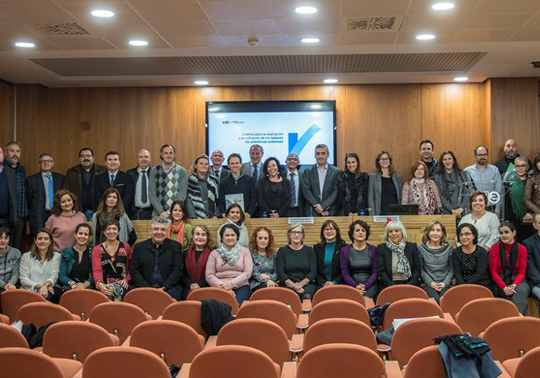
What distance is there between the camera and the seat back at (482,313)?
Answer: 182 inches

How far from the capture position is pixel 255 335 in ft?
12.7

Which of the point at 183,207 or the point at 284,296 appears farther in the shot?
the point at 183,207

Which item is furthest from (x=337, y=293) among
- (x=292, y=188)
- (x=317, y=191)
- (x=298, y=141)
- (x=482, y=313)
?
(x=298, y=141)

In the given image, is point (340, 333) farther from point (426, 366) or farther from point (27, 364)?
point (27, 364)

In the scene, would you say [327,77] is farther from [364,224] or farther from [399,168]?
[364,224]

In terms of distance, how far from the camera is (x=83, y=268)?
6.87m

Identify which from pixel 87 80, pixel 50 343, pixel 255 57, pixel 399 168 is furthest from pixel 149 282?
pixel 399 168

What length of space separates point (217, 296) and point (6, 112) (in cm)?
677

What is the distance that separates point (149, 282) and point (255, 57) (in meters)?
3.48

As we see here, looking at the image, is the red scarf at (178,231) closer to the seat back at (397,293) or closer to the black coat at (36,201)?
the black coat at (36,201)

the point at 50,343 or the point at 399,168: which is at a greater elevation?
the point at 399,168

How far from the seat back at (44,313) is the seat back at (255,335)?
1455mm

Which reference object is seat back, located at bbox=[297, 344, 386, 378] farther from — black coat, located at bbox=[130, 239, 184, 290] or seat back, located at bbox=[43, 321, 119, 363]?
black coat, located at bbox=[130, 239, 184, 290]

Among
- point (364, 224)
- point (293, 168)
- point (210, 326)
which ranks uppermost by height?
point (293, 168)
